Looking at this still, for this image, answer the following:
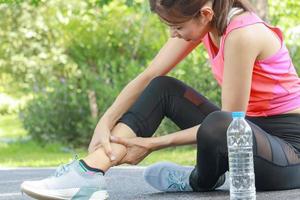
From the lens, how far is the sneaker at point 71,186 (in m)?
3.78

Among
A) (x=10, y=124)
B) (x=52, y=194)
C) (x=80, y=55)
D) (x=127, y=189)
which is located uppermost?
(x=52, y=194)

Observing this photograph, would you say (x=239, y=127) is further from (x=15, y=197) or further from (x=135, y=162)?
(x=15, y=197)

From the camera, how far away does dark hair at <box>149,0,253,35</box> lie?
366 centimetres

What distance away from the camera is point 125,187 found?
5297 mm

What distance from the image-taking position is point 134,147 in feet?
13.1

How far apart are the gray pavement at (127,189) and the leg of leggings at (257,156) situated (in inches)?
2.8

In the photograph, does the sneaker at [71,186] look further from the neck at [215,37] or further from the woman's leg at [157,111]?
the neck at [215,37]

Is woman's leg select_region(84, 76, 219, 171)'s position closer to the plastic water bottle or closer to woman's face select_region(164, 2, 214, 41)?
woman's face select_region(164, 2, 214, 41)

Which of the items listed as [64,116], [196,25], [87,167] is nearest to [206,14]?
[196,25]

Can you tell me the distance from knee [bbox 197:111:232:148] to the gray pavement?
40 cm

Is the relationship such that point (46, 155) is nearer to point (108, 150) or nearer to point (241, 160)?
point (108, 150)

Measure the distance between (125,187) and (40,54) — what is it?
14358 mm

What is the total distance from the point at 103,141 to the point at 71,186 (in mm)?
268

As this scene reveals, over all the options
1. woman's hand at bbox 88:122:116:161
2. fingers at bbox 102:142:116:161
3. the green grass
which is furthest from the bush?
fingers at bbox 102:142:116:161
